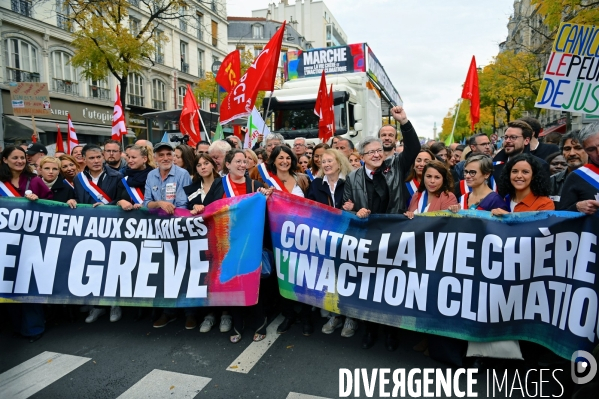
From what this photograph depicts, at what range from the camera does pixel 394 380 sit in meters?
3.42

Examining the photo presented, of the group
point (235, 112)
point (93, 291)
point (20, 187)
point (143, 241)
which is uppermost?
point (235, 112)

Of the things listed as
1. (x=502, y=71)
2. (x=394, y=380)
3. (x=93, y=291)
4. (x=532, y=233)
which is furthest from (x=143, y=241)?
(x=502, y=71)

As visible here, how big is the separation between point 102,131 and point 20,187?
21.4m

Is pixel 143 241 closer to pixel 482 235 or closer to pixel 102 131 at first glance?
pixel 482 235

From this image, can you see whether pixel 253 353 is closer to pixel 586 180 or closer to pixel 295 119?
pixel 586 180

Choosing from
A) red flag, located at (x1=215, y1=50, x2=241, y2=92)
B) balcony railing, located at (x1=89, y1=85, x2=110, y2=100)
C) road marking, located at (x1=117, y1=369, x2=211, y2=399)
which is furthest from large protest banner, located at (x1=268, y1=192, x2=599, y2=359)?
balcony railing, located at (x1=89, y1=85, x2=110, y2=100)

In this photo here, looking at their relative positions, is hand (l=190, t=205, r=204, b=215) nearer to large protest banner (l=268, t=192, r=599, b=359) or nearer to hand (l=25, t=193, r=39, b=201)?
large protest banner (l=268, t=192, r=599, b=359)

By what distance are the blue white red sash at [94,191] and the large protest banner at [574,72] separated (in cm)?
488

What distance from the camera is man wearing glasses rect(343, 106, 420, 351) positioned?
4.21 m

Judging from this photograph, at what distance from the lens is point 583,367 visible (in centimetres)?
294

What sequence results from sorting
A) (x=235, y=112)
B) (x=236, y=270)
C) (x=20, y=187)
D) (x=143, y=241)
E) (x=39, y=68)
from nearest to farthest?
(x=236, y=270) → (x=143, y=241) → (x=20, y=187) → (x=235, y=112) → (x=39, y=68)

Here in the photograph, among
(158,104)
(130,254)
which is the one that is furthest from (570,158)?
(158,104)

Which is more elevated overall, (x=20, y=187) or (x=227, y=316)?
(x=20, y=187)

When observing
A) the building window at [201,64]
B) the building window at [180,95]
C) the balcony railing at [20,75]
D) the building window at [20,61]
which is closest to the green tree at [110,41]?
the balcony railing at [20,75]
